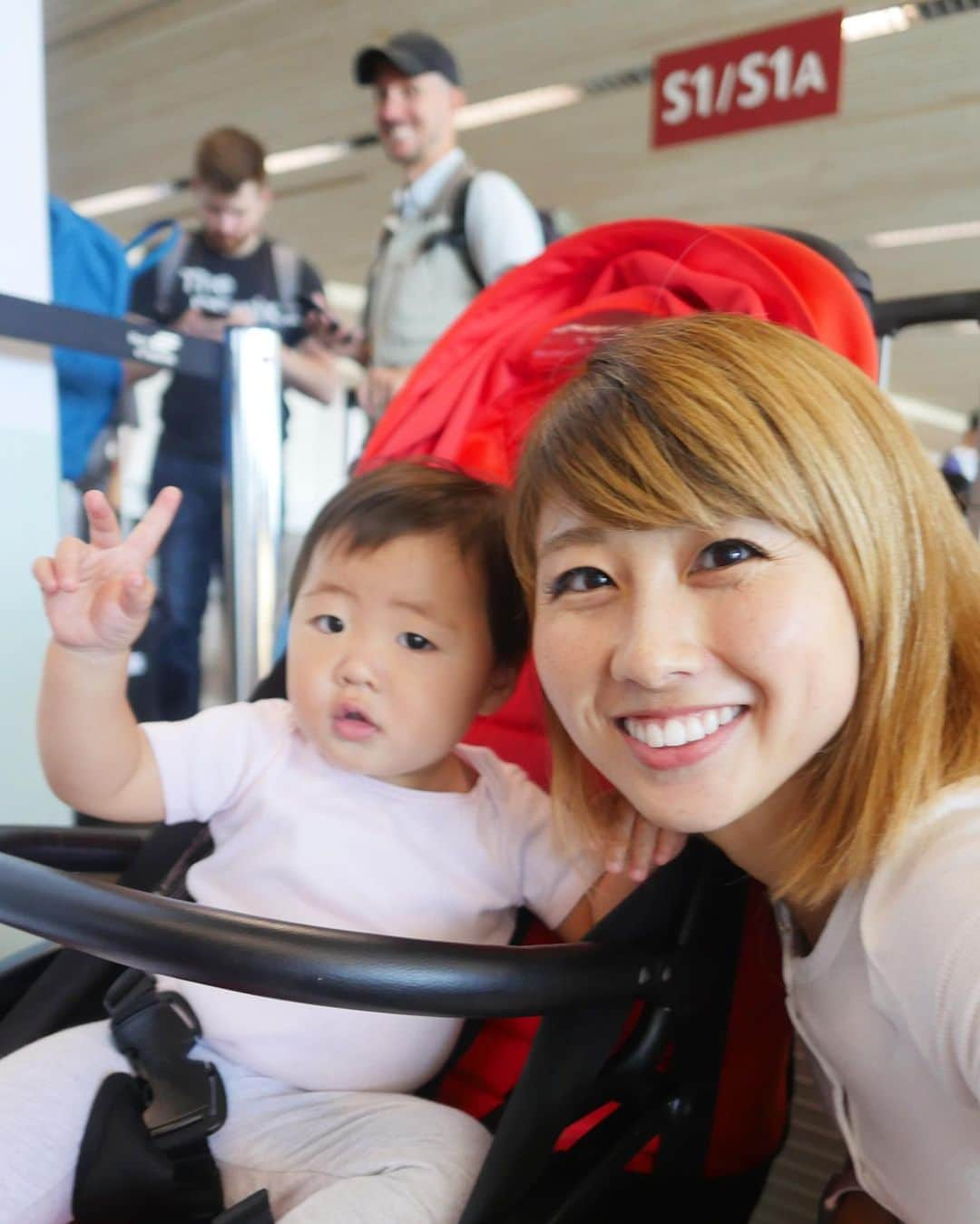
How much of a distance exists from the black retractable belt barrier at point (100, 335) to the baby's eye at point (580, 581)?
86cm

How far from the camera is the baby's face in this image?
0.83 meters

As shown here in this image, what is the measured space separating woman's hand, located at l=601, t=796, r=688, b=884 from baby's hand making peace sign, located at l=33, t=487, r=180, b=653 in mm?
371

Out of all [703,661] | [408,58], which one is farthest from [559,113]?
[703,661]

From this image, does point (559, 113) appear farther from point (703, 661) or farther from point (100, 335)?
point (703, 661)

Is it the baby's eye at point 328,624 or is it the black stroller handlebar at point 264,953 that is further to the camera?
the baby's eye at point 328,624

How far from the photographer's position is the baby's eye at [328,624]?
85 cm

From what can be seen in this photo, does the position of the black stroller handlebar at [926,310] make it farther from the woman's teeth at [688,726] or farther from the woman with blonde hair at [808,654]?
the woman's teeth at [688,726]

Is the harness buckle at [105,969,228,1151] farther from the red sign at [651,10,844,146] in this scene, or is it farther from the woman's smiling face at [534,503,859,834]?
the red sign at [651,10,844,146]

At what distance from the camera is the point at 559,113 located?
481 centimetres

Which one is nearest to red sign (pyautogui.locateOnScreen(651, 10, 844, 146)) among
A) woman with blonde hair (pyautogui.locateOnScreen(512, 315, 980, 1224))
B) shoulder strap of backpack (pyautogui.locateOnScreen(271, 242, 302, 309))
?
shoulder strap of backpack (pyautogui.locateOnScreen(271, 242, 302, 309))

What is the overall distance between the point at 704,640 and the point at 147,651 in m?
1.66

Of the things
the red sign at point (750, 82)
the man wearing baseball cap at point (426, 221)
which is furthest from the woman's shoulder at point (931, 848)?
the red sign at point (750, 82)

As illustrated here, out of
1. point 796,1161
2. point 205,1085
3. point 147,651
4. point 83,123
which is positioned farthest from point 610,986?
point 83,123

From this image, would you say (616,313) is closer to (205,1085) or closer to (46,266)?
(205,1085)
